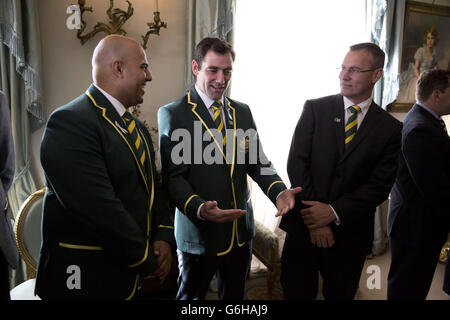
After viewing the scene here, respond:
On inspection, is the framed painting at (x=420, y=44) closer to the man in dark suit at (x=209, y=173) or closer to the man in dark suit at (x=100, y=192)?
the man in dark suit at (x=209, y=173)

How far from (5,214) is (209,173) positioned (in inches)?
43.0

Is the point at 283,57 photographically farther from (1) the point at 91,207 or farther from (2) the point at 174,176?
(1) the point at 91,207

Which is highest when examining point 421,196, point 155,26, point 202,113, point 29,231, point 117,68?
point 155,26

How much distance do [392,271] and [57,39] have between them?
3.41 meters

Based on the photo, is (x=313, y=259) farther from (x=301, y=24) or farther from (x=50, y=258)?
(x=301, y=24)

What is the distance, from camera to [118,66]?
4.26 feet

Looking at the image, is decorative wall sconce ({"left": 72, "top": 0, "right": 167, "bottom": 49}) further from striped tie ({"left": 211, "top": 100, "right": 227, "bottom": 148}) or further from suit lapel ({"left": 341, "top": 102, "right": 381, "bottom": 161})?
suit lapel ({"left": 341, "top": 102, "right": 381, "bottom": 161})

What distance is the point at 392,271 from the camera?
2.30 m

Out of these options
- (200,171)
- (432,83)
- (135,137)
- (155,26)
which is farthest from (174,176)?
(432,83)

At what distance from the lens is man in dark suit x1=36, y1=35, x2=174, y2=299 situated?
1128mm

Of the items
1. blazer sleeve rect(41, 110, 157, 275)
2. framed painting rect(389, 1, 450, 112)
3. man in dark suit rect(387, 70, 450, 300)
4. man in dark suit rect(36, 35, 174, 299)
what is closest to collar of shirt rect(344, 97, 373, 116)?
man in dark suit rect(387, 70, 450, 300)

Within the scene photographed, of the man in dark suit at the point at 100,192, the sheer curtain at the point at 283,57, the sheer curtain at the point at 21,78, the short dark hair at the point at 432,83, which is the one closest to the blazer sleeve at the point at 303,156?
the man in dark suit at the point at 100,192
